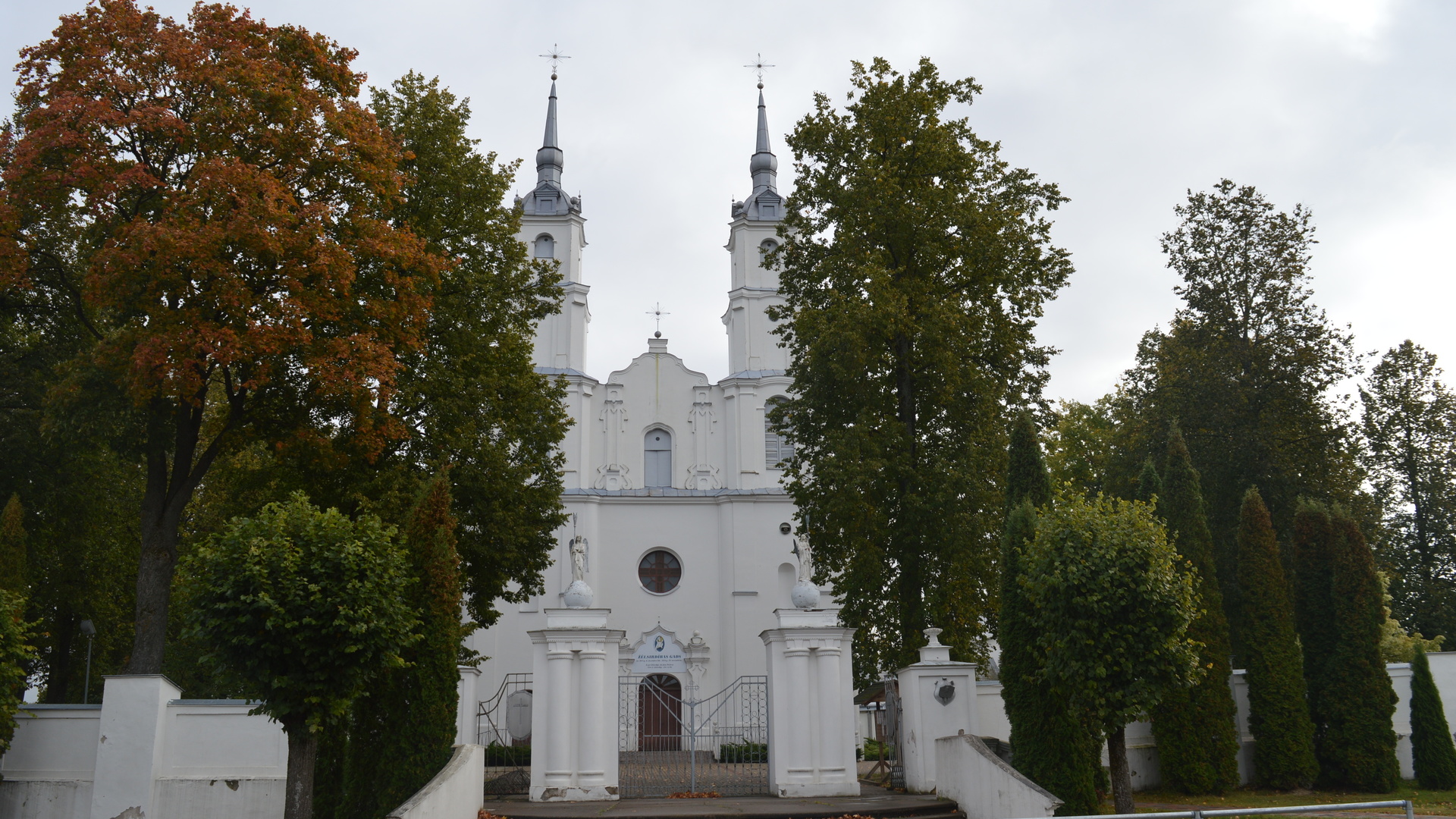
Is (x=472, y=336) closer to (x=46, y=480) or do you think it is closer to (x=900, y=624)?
(x=900, y=624)

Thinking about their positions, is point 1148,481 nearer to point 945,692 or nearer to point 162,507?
point 945,692

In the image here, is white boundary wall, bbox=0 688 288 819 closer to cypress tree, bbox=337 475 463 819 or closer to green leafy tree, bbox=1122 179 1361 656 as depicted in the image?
cypress tree, bbox=337 475 463 819

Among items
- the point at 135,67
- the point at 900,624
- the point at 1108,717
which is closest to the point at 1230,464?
the point at 900,624

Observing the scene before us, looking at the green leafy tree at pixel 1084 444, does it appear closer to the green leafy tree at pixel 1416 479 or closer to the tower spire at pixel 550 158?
the green leafy tree at pixel 1416 479

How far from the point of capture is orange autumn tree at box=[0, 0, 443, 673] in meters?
13.9

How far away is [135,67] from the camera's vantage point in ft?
48.6

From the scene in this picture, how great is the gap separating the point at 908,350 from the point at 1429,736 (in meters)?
11.0

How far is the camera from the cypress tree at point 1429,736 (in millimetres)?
18172

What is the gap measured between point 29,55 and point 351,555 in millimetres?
9826

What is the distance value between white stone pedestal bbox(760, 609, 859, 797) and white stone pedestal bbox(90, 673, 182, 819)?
24.4 feet

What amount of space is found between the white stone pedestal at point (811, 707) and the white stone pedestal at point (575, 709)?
2.13 m

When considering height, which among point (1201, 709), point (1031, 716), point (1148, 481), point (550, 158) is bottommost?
point (1201, 709)

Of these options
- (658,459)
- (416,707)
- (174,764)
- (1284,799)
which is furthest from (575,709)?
(658,459)

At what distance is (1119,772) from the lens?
1212 cm
